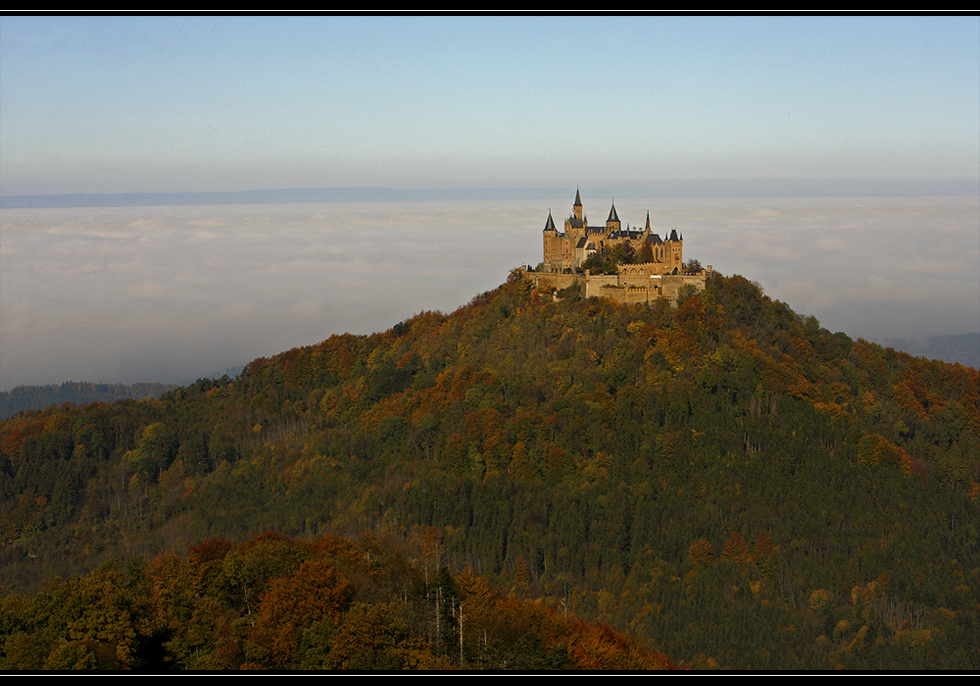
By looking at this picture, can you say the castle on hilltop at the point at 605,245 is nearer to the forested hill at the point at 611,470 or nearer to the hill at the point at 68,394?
the forested hill at the point at 611,470

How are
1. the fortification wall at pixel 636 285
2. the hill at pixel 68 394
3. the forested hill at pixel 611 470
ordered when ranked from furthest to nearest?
the hill at pixel 68 394 < the fortification wall at pixel 636 285 < the forested hill at pixel 611 470

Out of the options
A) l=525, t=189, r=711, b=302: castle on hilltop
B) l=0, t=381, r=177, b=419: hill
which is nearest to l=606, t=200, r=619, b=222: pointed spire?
l=525, t=189, r=711, b=302: castle on hilltop

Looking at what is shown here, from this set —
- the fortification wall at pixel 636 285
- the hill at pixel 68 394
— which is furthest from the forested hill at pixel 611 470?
the hill at pixel 68 394

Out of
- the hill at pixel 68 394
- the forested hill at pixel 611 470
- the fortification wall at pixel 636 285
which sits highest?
the fortification wall at pixel 636 285

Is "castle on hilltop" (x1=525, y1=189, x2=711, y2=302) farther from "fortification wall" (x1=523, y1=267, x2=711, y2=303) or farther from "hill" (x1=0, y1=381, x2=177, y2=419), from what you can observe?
"hill" (x1=0, y1=381, x2=177, y2=419)

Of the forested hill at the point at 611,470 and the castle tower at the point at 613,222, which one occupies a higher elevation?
the castle tower at the point at 613,222
